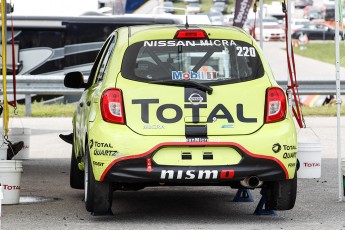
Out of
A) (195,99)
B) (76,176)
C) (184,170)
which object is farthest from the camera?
(76,176)

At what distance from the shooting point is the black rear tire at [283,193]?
9.55 meters

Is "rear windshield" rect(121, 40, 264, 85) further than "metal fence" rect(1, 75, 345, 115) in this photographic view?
No

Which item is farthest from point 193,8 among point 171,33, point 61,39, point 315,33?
point 171,33

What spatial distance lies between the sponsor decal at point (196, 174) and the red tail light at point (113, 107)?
585mm

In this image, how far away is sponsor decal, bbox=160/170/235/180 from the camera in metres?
9.14

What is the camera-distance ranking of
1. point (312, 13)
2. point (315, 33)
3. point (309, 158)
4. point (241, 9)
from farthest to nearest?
point (312, 13) < point (315, 33) < point (241, 9) < point (309, 158)

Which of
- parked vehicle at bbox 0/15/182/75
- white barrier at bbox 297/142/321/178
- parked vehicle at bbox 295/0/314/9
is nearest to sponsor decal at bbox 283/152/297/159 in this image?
white barrier at bbox 297/142/321/178

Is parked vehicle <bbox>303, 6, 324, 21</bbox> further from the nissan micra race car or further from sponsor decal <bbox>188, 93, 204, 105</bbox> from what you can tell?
sponsor decal <bbox>188, 93, 204, 105</bbox>

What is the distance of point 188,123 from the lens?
30.5 ft

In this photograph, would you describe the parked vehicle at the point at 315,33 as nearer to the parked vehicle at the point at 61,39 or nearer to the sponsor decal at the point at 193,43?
the parked vehicle at the point at 61,39

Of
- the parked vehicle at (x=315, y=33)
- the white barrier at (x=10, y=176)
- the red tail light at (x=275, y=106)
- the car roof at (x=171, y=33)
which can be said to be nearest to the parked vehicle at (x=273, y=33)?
the parked vehicle at (x=315, y=33)

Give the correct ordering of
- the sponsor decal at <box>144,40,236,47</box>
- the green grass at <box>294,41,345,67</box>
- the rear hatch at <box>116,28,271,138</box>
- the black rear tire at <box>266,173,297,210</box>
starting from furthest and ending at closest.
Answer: the green grass at <box>294,41,345,67</box> < the sponsor decal at <box>144,40,236,47</box> < the black rear tire at <box>266,173,297,210</box> < the rear hatch at <box>116,28,271,138</box>

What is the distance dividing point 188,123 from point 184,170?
0.40 meters

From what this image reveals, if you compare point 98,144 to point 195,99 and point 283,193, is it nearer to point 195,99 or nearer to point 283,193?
point 195,99
